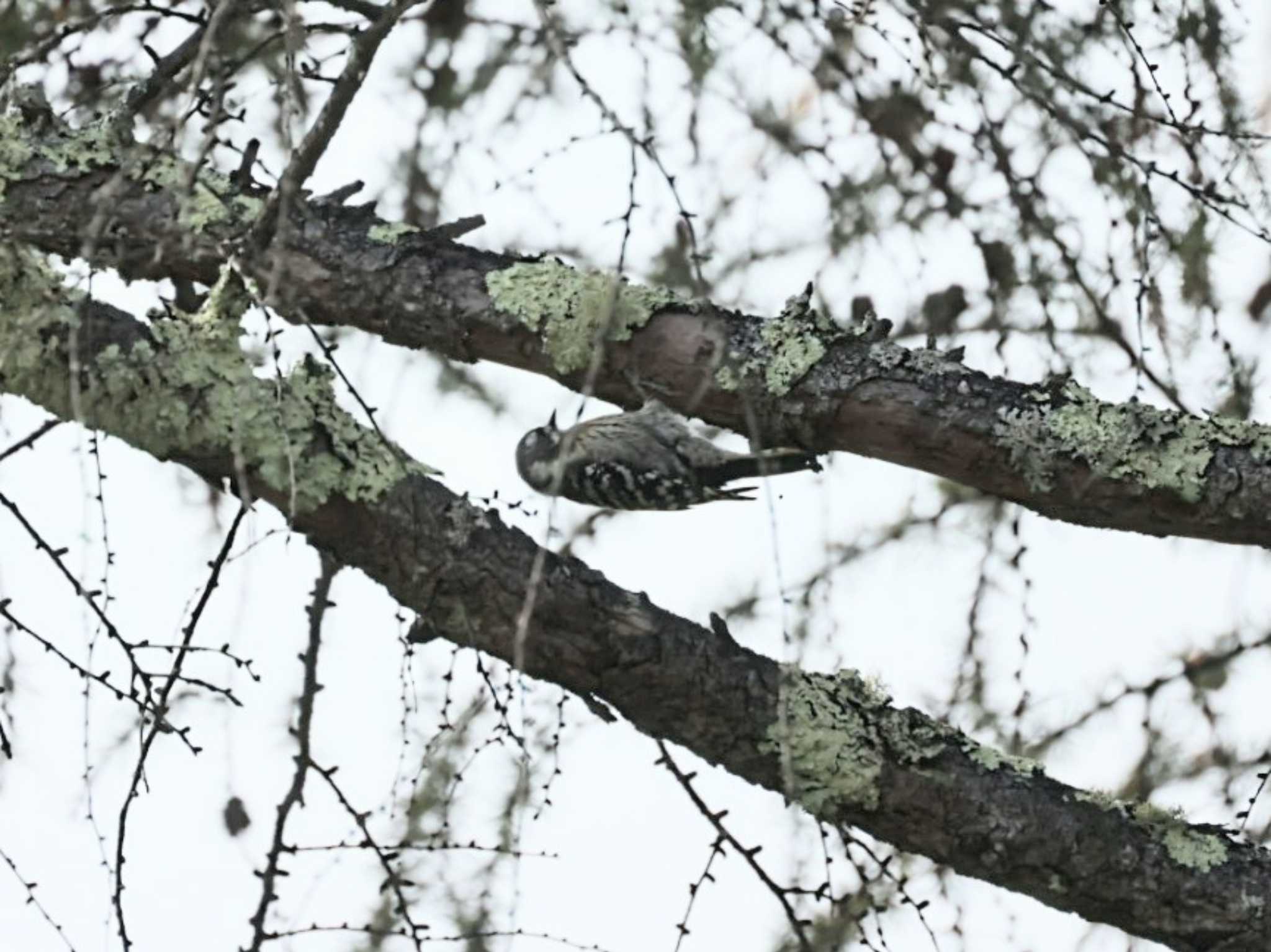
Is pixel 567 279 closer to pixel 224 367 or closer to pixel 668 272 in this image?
pixel 224 367

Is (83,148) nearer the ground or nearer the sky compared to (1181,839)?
nearer the sky

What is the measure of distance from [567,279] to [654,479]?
1172mm

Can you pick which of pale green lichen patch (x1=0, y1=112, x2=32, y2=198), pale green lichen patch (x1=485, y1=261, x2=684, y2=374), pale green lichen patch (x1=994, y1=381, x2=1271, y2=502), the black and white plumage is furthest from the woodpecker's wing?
pale green lichen patch (x1=0, y1=112, x2=32, y2=198)

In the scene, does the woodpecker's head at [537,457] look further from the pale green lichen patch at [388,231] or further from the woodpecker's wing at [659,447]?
the pale green lichen patch at [388,231]

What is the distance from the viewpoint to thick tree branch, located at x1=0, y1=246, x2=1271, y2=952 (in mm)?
2424

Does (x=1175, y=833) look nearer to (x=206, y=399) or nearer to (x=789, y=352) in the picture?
(x=789, y=352)

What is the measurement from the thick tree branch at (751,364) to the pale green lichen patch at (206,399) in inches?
8.3

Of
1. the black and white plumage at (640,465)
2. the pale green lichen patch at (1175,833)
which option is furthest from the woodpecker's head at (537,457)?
the pale green lichen patch at (1175,833)

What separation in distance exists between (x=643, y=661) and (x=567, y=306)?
54 centimetres

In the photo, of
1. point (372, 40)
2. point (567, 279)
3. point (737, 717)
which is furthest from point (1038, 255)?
point (372, 40)

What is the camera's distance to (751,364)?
2.72 metres

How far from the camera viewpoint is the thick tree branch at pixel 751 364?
2680mm

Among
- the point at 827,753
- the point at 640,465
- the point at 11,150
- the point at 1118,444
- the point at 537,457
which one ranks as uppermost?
the point at 537,457

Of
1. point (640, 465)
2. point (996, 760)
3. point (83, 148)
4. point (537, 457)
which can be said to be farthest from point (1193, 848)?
point (537, 457)
